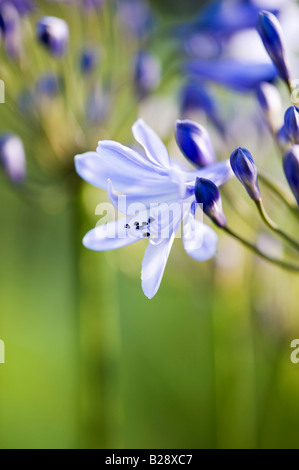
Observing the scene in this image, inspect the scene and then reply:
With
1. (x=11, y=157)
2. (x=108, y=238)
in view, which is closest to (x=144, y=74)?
(x=11, y=157)

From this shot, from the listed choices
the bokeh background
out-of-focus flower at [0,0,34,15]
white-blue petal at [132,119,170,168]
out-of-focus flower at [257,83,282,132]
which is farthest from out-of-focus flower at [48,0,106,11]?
white-blue petal at [132,119,170,168]

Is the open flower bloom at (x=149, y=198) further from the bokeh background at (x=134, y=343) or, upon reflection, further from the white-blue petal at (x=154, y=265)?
the bokeh background at (x=134, y=343)

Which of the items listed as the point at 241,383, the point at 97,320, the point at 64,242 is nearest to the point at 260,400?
the point at 241,383

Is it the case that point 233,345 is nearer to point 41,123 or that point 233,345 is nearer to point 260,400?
point 260,400

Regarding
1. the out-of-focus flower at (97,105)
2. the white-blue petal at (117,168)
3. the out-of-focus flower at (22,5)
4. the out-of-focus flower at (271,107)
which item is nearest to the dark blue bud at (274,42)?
the out-of-focus flower at (271,107)

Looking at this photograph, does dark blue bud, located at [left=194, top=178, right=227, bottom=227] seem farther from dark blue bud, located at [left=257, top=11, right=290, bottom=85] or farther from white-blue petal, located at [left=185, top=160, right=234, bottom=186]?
dark blue bud, located at [left=257, top=11, right=290, bottom=85]

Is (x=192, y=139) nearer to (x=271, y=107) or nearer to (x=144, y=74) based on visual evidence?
(x=271, y=107)
